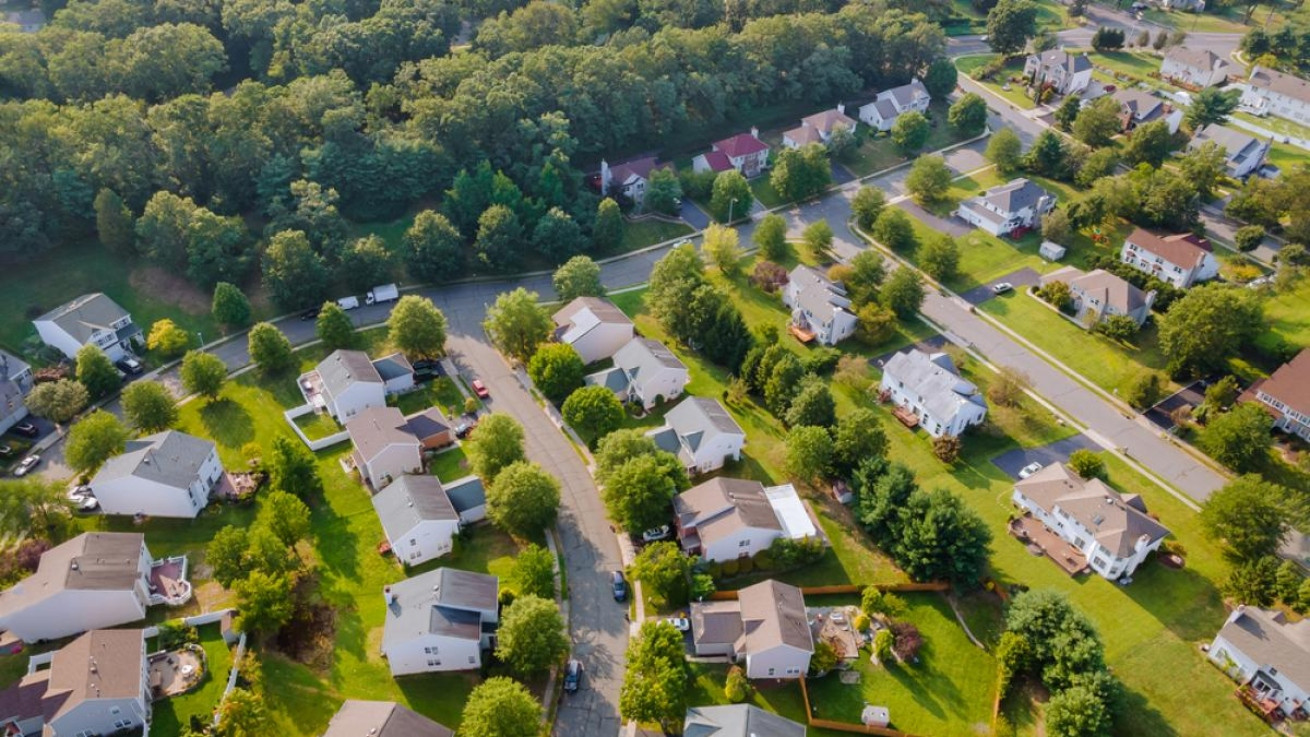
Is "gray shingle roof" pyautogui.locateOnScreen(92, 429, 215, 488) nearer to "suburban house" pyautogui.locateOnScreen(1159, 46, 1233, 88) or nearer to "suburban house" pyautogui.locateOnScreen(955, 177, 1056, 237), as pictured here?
"suburban house" pyautogui.locateOnScreen(955, 177, 1056, 237)

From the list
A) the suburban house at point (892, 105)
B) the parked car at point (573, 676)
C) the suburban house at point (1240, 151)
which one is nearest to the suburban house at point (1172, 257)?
the suburban house at point (1240, 151)

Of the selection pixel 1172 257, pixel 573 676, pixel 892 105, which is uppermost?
pixel 892 105

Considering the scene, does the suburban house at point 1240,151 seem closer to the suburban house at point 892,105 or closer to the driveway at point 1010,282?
the suburban house at point 892,105

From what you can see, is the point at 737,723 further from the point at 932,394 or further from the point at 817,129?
the point at 817,129

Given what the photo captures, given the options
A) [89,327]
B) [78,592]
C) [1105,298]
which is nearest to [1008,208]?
[1105,298]

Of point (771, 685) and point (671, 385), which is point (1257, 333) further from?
point (771, 685)

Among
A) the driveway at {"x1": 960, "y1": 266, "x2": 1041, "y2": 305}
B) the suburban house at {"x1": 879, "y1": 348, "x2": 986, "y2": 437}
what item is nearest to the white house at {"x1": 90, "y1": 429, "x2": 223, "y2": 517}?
the suburban house at {"x1": 879, "y1": 348, "x2": 986, "y2": 437}

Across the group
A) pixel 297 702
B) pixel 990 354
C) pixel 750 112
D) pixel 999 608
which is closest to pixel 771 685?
pixel 999 608
